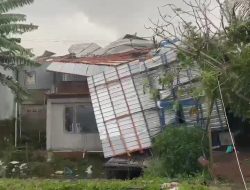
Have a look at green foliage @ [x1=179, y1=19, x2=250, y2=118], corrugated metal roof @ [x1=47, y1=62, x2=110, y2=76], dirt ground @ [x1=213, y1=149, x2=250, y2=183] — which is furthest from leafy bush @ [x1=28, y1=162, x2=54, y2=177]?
green foliage @ [x1=179, y1=19, x2=250, y2=118]

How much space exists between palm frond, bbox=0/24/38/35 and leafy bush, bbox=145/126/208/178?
626cm

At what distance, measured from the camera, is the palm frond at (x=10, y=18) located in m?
16.0

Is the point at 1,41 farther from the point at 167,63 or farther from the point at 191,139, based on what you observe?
the point at 191,139

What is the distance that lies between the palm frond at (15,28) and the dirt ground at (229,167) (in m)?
7.57

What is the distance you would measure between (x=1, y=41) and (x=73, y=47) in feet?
35.6

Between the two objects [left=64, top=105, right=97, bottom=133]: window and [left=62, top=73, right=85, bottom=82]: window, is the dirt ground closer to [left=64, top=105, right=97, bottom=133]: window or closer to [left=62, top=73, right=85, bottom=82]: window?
[left=64, top=105, right=97, bottom=133]: window

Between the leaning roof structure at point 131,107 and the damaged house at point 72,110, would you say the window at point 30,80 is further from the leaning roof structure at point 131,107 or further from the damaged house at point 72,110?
the leaning roof structure at point 131,107

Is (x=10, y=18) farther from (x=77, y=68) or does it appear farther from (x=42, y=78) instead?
(x=42, y=78)

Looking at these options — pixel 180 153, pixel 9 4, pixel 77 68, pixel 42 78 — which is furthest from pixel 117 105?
pixel 42 78

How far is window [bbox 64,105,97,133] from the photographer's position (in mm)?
20141

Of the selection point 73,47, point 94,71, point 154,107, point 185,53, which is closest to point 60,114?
point 94,71

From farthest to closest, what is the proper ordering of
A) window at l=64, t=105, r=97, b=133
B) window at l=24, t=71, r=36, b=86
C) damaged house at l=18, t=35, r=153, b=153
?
window at l=24, t=71, r=36, b=86 → window at l=64, t=105, r=97, b=133 → damaged house at l=18, t=35, r=153, b=153

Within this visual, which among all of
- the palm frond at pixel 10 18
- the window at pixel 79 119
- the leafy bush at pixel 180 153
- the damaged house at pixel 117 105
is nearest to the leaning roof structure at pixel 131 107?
the damaged house at pixel 117 105

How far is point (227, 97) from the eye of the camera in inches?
442
